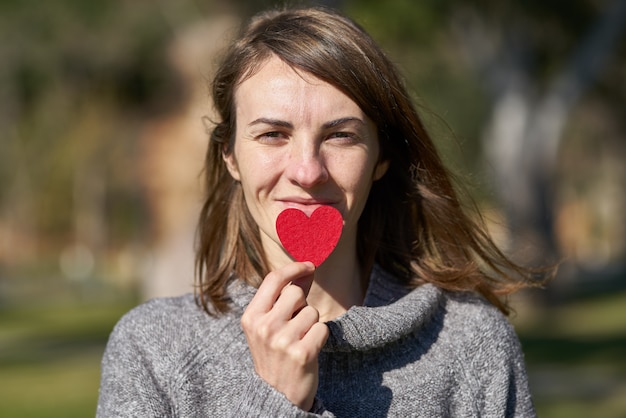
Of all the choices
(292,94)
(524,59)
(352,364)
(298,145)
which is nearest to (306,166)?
(298,145)

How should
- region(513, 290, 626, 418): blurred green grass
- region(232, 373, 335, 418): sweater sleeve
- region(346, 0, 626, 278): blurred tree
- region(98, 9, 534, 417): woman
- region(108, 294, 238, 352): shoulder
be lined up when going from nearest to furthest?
region(232, 373, 335, 418): sweater sleeve < region(98, 9, 534, 417): woman < region(108, 294, 238, 352): shoulder < region(513, 290, 626, 418): blurred green grass < region(346, 0, 626, 278): blurred tree

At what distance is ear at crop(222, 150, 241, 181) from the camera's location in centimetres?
299

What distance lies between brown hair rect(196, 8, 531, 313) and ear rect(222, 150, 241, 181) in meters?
0.03

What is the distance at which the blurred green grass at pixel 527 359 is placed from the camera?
1077 cm

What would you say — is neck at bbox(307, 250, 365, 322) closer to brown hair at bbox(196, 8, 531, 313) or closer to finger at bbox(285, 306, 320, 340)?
brown hair at bbox(196, 8, 531, 313)

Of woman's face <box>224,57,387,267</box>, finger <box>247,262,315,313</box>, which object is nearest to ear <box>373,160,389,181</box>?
woman's face <box>224,57,387,267</box>

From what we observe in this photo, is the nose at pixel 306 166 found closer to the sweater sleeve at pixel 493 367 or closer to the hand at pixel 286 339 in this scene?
the hand at pixel 286 339

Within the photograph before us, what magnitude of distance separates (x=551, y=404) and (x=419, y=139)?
770 centimetres

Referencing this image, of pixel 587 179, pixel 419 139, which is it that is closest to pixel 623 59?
pixel 419 139

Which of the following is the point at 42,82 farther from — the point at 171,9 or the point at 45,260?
the point at 45,260

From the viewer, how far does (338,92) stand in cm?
277

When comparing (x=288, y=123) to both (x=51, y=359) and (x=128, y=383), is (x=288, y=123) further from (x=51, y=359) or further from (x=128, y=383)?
(x=51, y=359)

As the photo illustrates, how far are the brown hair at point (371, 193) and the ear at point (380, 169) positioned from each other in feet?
0.07

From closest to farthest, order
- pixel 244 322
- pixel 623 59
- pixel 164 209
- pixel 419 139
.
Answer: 1. pixel 244 322
2. pixel 419 139
3. pixel 164 209
4. pixel 623 59
